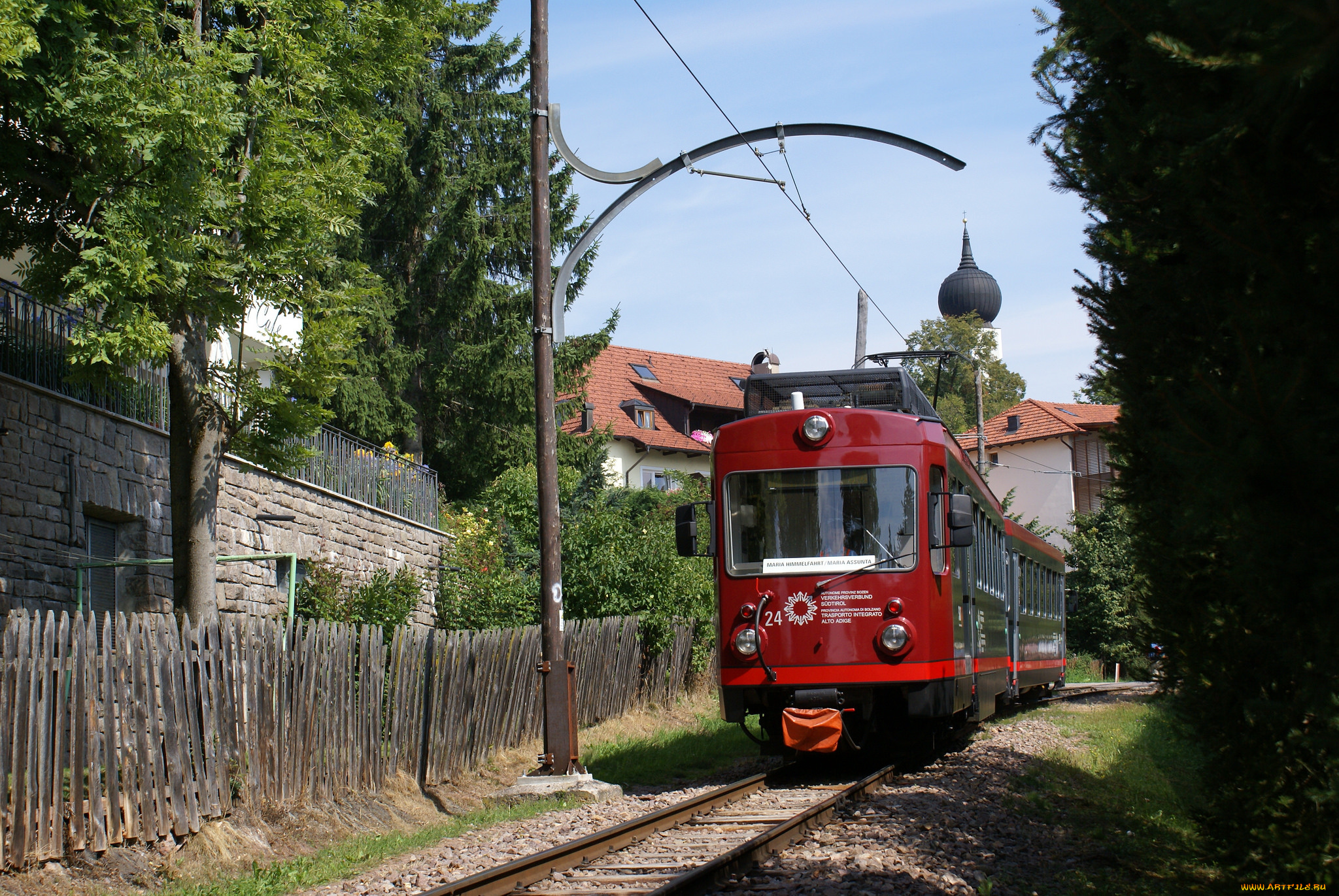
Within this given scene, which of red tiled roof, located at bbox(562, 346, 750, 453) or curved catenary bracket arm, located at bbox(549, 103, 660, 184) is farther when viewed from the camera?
red tiled roof, located at bbox(562, 346, 750, 453)

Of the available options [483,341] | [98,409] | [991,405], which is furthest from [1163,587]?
[991,405]

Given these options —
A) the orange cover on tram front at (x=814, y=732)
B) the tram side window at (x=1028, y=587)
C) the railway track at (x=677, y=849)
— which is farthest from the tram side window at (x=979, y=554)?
the tram side window at (x=1028, y=587)

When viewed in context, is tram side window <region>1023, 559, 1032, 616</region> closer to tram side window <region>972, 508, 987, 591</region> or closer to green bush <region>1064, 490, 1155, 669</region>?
tram side window <region>972, 508, 987, 591</region>

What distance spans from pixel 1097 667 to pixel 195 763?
107ft

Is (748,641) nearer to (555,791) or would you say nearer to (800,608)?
(800,608)

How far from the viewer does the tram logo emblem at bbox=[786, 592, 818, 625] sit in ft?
31.3

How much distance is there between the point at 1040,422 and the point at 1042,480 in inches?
102

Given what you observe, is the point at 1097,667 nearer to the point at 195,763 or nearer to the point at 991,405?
the point at 195,763

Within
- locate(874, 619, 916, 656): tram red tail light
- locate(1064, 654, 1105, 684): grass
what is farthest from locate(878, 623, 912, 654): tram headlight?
locate(1064, 654, 1105, 684): grass

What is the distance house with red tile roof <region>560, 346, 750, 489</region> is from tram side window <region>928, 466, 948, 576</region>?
1254 inches

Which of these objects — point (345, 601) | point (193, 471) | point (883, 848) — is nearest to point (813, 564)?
point (883, 848)

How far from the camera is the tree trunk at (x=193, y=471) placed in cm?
970

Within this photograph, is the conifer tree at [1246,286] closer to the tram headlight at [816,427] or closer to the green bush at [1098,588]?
the tram headlight at [816,427]

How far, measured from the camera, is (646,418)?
156ft
